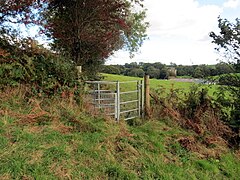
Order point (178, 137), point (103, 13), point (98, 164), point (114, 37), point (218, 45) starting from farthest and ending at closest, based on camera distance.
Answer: point (114, 37), point (103, 13), point (218, 45), point (178, 137), point (98, 164)

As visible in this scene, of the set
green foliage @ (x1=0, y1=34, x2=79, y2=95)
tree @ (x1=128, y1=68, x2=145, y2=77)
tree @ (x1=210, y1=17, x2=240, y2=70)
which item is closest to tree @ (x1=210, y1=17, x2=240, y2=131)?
tree @ (x1=210, y1=17, x2=240, y2=70)

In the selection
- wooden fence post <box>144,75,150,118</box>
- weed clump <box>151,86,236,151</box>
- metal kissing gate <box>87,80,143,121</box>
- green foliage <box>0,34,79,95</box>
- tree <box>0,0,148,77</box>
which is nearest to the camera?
weed clump <box>151,86,236,151</box>

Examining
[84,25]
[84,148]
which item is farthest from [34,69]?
[84,25]

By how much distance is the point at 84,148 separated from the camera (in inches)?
140

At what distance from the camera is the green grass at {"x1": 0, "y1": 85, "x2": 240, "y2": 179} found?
299cm

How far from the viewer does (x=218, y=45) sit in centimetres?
582

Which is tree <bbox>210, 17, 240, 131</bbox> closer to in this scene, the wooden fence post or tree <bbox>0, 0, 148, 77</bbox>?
the wooden fence post

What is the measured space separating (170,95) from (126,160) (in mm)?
3157

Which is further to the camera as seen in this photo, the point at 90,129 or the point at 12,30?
the point at 12,30

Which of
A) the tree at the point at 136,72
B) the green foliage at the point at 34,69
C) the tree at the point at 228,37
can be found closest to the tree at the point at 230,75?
the tree at the point at 228,37

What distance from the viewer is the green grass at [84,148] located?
2994mm

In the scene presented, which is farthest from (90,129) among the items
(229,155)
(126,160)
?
(229,155)

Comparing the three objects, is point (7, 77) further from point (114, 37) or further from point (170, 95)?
point (114, 37)

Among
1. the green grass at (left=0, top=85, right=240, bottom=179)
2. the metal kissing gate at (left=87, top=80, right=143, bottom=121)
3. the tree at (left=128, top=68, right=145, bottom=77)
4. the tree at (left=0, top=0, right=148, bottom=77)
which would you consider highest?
the tree at (left=0, top=0, right=148, bottom=77)
